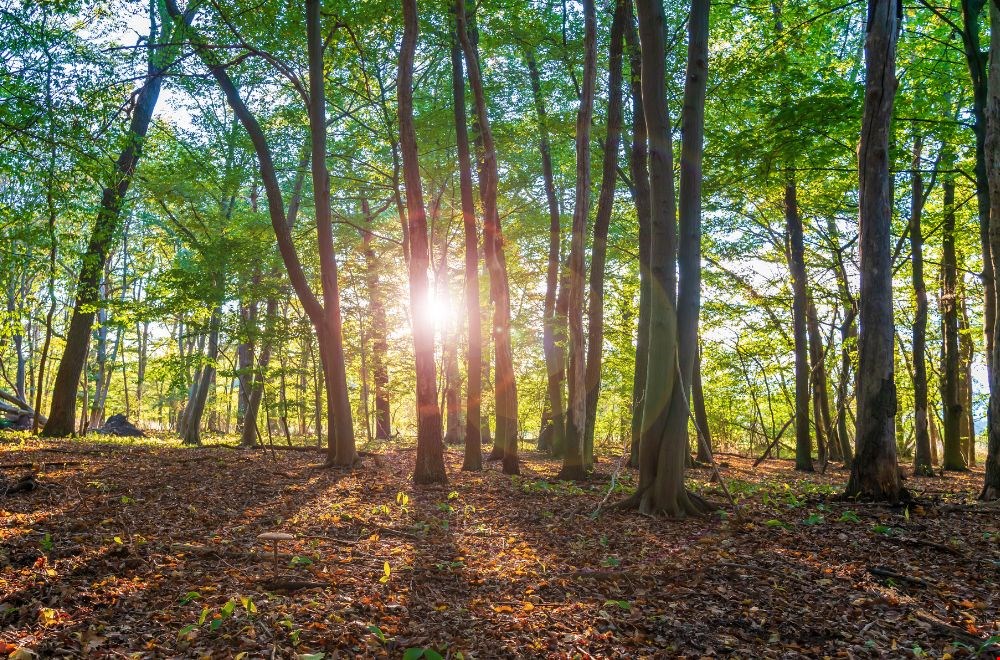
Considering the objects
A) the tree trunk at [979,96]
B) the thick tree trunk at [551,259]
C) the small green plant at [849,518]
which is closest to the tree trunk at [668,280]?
the small green plant at [849,518]

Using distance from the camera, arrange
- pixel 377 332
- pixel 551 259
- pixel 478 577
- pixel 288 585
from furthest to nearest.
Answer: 1. pixel 377 332
2. pixel 551 259
3. pixel 478 577
4. pixel 288 585

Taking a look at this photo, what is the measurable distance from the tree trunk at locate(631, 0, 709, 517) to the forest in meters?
0.03

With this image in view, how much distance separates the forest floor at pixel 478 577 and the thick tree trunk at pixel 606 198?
329 centimetres

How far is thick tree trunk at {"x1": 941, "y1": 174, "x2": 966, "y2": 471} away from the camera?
1231cm

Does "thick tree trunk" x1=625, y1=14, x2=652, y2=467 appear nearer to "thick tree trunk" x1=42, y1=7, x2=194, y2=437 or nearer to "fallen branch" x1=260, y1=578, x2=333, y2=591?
"fallen branch" x1=260, y1=578, x2=333, y2=591

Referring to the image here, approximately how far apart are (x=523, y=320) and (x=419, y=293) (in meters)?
9.44

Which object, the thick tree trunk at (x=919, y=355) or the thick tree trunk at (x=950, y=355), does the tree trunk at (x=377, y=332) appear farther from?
the thick tree trunk at (x=950, y=355)

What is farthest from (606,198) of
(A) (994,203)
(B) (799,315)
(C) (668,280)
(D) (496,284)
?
(B) (799,315)

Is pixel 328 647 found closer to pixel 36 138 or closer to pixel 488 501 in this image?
pixel 488 501

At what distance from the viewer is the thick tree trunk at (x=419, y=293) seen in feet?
29.6

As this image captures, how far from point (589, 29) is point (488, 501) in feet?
26.0

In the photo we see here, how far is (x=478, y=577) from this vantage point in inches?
184

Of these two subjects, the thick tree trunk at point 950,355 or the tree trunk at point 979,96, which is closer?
the tree trunk at point 979,96

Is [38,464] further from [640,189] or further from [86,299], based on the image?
[640,189]
